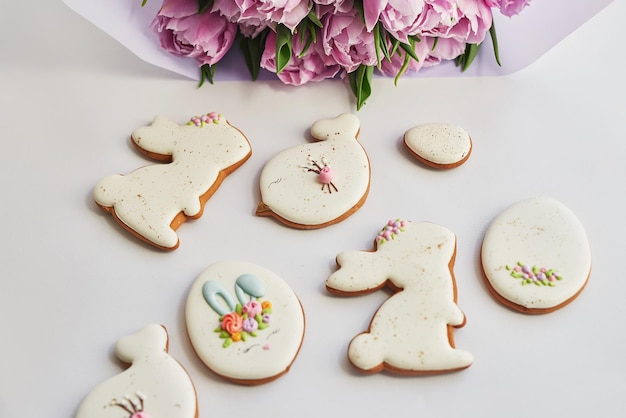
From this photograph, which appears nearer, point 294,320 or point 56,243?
point 294,320

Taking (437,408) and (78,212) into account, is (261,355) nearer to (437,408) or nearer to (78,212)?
(437,408)

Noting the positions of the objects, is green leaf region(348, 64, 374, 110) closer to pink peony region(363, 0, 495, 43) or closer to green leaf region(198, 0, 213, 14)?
pink peony region(363, 0, 495, 43)

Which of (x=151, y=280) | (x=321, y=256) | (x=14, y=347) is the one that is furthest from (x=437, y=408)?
(x=14, y=347)

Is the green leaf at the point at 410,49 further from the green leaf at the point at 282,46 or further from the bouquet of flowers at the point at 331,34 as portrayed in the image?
the green leaf at the point at 282,46

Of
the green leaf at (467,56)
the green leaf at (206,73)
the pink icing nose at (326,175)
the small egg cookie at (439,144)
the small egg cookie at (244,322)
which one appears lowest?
the small egg cookie at (244,322)

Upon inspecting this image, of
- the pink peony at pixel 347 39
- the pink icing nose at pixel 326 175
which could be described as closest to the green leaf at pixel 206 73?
the pink peony at pixel 347 39

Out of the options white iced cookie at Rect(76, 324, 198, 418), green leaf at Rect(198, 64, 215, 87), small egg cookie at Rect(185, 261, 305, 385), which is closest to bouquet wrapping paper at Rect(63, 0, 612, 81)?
green leaf at Rect(198, 64, 215, 87)
